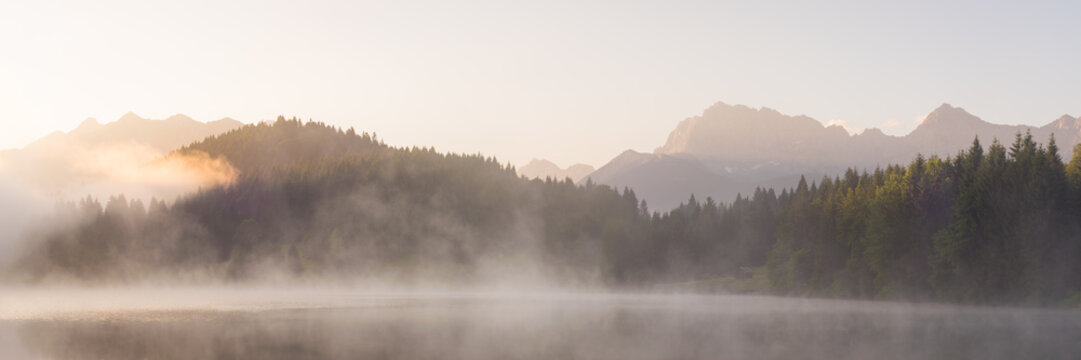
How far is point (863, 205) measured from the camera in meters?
129

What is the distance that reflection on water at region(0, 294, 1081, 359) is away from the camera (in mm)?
40062

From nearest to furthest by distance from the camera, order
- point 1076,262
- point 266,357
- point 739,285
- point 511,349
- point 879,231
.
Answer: point 266,357, point 511,349, point 1076,262, point 879,231, point 739,285

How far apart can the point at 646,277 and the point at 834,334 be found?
14443 centimetres

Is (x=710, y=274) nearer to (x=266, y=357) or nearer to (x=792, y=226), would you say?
(x=792, y=226)

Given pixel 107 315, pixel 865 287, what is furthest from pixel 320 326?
pixel 865 287

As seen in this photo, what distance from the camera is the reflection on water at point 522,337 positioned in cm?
4006

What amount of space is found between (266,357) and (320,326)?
66.6ft

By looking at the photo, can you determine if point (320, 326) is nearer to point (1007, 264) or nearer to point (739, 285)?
point (1007, 264)

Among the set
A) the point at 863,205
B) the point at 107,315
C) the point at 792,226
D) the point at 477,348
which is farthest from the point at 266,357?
the point at 792,226

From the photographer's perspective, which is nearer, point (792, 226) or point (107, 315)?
point (107, 315)

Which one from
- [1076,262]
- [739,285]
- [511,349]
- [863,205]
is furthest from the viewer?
[739,285]

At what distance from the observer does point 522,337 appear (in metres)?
49.3

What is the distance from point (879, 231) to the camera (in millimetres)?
120000

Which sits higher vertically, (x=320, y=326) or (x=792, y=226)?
(x=792, y=226)
